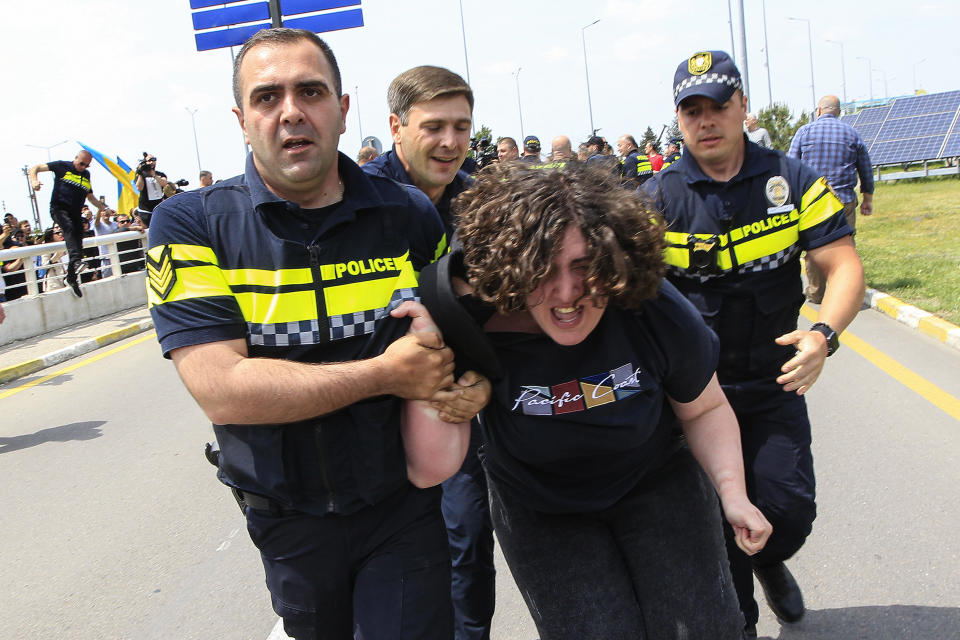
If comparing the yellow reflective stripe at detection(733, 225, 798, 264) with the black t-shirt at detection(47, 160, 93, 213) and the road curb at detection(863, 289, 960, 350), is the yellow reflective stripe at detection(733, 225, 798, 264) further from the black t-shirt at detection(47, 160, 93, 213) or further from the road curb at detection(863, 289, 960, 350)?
the black t-shirt at detection(47, 160, 93, 213)

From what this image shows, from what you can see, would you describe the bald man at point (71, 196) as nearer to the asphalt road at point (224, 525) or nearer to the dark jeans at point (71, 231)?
the dark jeans at point (71, 231)

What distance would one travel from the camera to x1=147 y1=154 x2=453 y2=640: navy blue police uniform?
6.67ft

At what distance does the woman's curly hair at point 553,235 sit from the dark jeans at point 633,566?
0.59 meters

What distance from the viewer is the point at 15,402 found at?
7984 mm

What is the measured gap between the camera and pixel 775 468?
2896 mm

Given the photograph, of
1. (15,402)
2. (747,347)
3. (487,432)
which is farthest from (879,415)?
(15,402)

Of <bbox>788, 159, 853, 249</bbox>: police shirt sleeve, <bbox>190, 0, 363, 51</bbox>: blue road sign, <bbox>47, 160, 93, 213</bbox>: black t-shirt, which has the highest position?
<bbox>190, 0, 363, 51</bbox>: blue road sign

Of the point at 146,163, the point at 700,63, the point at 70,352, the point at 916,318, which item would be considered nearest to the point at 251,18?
the point at 146,163

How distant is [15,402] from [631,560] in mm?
7536

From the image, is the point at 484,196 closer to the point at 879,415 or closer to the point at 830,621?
the point at 830,621

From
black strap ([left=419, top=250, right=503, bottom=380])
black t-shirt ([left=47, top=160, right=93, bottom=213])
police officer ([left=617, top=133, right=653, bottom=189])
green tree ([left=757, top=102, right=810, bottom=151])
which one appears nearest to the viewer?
black strap ([left=419, top=250, right=503, bottom=380])

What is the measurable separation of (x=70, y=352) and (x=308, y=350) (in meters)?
9.46

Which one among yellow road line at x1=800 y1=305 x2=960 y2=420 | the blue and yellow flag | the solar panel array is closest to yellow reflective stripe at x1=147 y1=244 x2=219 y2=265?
yellow road line at x1=800 y1=305 x2=960 y2=420

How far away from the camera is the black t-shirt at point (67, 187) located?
1178cm
